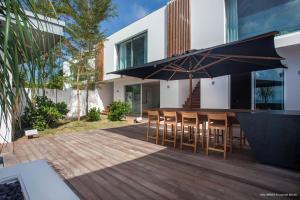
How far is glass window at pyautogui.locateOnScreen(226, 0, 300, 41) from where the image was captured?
581cm

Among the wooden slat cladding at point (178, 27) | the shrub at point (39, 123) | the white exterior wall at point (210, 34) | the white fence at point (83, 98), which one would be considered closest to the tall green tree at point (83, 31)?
the white fence at point (83, 98)

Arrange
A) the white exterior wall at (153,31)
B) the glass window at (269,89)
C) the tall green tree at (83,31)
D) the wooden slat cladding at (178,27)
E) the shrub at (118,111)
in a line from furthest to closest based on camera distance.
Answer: the shrub at (118,111) < the white exterior wall at (153,31) < the tall green tree at (83,31) < the wooden slat cladding at (178,27) < the glass window at (269,89)

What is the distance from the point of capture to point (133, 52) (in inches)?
488

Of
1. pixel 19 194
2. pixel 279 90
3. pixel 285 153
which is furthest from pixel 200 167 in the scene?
pixel 279 90

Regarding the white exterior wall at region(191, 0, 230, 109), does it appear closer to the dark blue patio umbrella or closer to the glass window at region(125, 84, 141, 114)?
the dark blue patio umbrella

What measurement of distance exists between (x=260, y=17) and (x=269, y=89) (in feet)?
8.60

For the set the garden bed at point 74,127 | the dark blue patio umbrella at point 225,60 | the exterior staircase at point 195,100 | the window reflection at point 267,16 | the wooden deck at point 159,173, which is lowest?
the garden bed at point 74,127

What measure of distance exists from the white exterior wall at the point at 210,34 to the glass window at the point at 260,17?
1.16 feet

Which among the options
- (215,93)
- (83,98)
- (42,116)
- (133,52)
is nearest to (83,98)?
(83,98)

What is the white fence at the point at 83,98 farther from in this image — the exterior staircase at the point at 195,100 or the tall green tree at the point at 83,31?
the exterior staircase at the point at 195,100

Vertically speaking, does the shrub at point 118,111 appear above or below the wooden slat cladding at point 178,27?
below

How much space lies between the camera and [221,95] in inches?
298

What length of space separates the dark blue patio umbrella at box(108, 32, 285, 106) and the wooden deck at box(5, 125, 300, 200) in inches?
86.0

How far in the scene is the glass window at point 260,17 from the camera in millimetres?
5814
